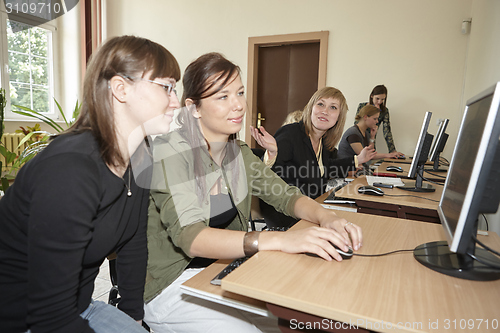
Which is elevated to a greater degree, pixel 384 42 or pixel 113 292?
pixel 384 42

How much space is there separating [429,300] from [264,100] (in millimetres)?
4968

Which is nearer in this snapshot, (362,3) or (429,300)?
(429,300)

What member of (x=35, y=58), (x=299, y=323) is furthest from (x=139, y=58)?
(x=35, y=58)

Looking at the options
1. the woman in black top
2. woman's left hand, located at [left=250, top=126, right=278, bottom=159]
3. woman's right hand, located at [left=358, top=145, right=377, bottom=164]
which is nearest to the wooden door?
the woman in black top

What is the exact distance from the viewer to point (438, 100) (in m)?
4.33

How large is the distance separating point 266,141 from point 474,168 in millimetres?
1355

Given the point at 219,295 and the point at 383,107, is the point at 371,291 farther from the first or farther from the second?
the point at 383,107

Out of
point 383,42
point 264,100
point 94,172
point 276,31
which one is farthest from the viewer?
point 264,100

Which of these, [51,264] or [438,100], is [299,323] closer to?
[51,264]

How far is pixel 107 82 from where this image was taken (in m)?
0.90

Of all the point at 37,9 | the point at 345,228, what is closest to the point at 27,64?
the point at 37,9

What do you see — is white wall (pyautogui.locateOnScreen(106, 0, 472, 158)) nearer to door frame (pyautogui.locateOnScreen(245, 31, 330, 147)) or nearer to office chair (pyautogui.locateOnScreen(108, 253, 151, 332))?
door frame (pyautogui.locateOnScreen(245, 31, 330, 147))

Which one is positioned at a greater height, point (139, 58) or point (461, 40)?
point (461, 40)

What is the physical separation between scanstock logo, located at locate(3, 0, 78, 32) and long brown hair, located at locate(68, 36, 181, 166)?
5.22m
